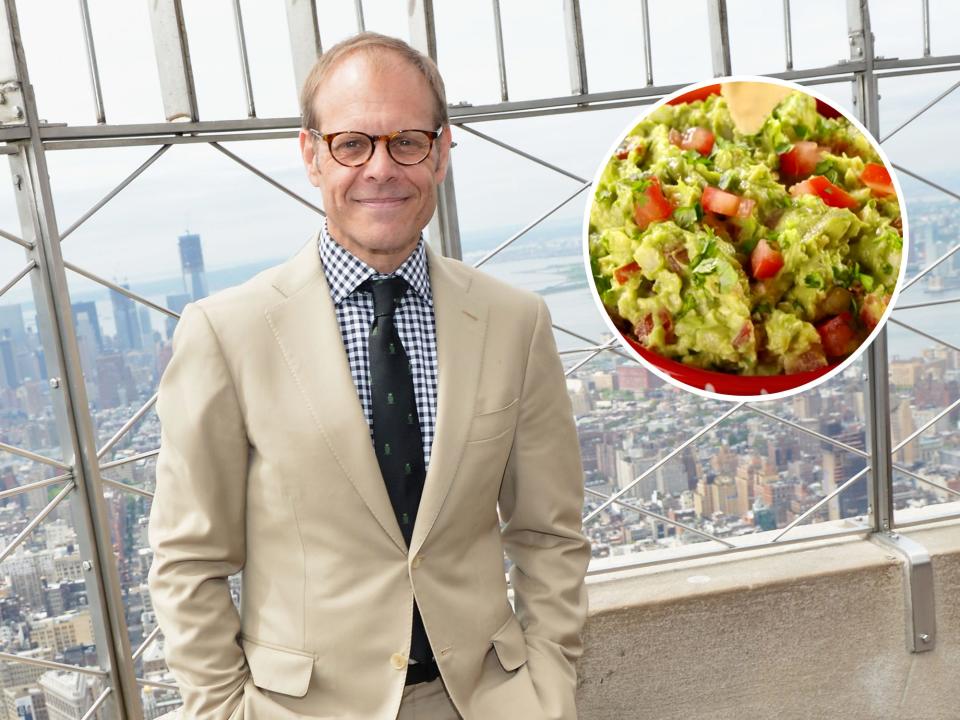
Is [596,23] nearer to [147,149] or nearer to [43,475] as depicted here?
[147,149]

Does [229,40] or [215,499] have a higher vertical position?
[229,40]

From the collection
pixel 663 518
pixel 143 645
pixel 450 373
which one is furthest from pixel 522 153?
pixel 143 645

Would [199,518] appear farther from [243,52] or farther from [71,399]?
[243,52]

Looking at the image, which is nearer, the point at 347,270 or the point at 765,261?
the point at 347,270

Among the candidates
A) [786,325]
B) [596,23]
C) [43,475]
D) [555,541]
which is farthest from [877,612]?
[43,475]

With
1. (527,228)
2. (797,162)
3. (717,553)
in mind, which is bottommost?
(717,553)

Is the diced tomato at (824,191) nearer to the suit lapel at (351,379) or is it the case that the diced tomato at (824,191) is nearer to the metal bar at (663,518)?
the suit lapel at (351,379)

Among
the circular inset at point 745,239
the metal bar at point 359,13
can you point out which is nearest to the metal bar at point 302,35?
the metal bar at point 359,13
